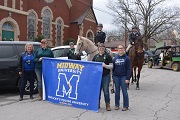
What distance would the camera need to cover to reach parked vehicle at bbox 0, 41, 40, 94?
810 centimetres

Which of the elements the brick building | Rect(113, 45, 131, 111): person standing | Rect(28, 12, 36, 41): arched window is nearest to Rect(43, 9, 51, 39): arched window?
the brick building

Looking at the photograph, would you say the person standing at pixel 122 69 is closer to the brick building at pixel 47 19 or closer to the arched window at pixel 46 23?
the brick building at pixel 47 19

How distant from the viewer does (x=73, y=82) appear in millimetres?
6695

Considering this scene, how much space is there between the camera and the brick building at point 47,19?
23.6m

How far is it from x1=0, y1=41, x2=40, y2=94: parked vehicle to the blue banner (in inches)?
62.6

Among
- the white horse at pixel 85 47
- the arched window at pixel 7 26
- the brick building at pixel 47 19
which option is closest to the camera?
the white horse at pixel 85 47

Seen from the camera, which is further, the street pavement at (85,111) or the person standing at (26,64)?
the person standing at (26,64)

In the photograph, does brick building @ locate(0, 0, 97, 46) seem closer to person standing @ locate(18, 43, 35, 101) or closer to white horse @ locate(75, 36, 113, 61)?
person standing @ locate(18, 43, 35, 101)

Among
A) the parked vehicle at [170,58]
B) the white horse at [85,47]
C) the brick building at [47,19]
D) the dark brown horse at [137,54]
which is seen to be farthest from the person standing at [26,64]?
the brick building at [47,19]

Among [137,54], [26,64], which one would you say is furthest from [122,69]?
[137,54]

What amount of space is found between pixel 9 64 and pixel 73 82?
2967mm

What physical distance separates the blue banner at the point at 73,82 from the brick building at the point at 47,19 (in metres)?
17.5

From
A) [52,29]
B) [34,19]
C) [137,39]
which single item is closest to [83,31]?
[52,29]

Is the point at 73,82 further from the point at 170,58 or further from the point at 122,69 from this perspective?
the point at 170,58
